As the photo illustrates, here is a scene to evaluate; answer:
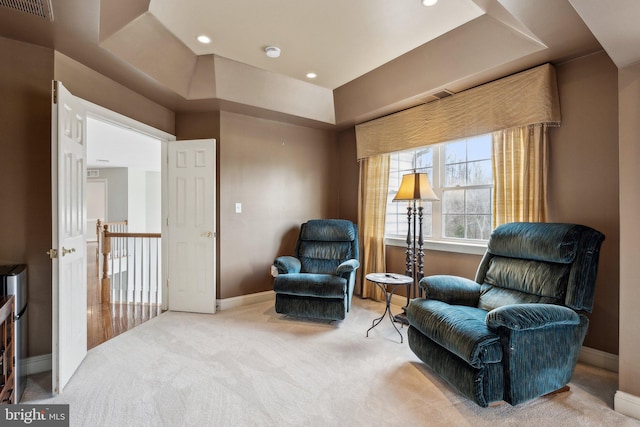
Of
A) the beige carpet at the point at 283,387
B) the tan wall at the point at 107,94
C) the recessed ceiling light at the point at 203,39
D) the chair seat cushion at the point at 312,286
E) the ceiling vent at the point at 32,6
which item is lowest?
the beige carpet at the point at 283,387

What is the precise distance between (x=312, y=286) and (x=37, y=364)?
2182 mm

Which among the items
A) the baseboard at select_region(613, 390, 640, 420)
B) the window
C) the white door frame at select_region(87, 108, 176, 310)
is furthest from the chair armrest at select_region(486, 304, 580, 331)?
the white door frame at select_region(87, 108, 176, 310)

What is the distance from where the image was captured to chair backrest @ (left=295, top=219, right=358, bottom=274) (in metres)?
3.72

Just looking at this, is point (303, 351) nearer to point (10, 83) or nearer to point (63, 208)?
point (63, 208)

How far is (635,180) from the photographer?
69.0 inches

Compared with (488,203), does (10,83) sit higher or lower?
Answer: higher

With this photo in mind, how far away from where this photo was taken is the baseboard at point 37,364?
2.20 meters

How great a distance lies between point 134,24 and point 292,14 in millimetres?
1210

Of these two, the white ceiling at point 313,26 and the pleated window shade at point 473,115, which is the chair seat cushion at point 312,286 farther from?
the white ceiling at point 313,26

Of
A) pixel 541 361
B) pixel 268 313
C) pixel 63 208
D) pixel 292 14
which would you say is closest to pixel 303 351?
pixel 268 313

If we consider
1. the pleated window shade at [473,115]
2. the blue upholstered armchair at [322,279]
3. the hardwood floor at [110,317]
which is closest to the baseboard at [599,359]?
the pleated window shade at [473,115]

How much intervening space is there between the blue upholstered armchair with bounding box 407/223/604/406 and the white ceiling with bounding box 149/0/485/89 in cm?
177

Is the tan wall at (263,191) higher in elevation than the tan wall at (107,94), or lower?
lower

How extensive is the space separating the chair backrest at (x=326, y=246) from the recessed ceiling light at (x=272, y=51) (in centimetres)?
196
